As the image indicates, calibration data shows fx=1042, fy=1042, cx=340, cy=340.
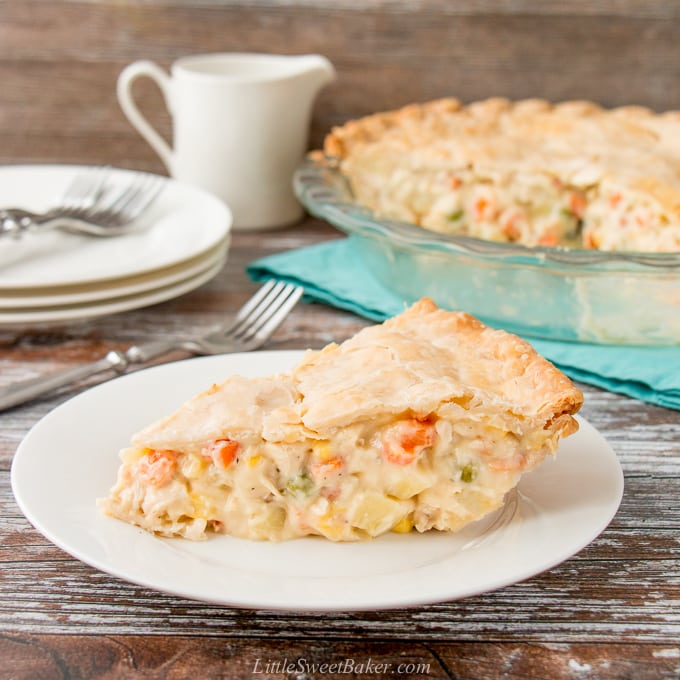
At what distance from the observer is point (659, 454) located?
181cm

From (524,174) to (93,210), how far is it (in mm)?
1107

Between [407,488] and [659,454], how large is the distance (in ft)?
1.99

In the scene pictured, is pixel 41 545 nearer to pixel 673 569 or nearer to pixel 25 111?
pixel 673 569

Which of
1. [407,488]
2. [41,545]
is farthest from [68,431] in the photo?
[407,488]

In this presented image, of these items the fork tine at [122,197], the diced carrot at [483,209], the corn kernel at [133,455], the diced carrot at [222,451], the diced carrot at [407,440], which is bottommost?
the fork tine at [122,197]

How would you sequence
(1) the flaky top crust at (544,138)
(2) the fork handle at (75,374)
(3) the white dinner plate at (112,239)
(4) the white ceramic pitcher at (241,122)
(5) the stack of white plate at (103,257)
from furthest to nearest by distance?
(4) the white ceramic pitcher at (241,122) → (1) the flaky top crust at (544,138) → (3) the white dinner plate at (112,239) → (5) the stack of white plate at (103,257) → (2) the fork handle at (75,374)

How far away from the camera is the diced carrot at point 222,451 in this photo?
1.42 meters

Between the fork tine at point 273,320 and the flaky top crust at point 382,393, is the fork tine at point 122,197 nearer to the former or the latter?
the fork tine at point 273,320

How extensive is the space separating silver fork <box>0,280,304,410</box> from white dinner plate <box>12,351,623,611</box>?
0.92 ft

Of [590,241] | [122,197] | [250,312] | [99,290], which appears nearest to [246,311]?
[250,312]

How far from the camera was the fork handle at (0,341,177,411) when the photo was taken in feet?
6.20

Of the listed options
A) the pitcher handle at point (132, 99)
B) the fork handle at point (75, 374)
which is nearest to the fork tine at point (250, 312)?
the fork handle at point (75, 374)

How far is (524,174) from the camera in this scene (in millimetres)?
2596

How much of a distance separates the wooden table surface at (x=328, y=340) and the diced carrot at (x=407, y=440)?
203 millimetres
